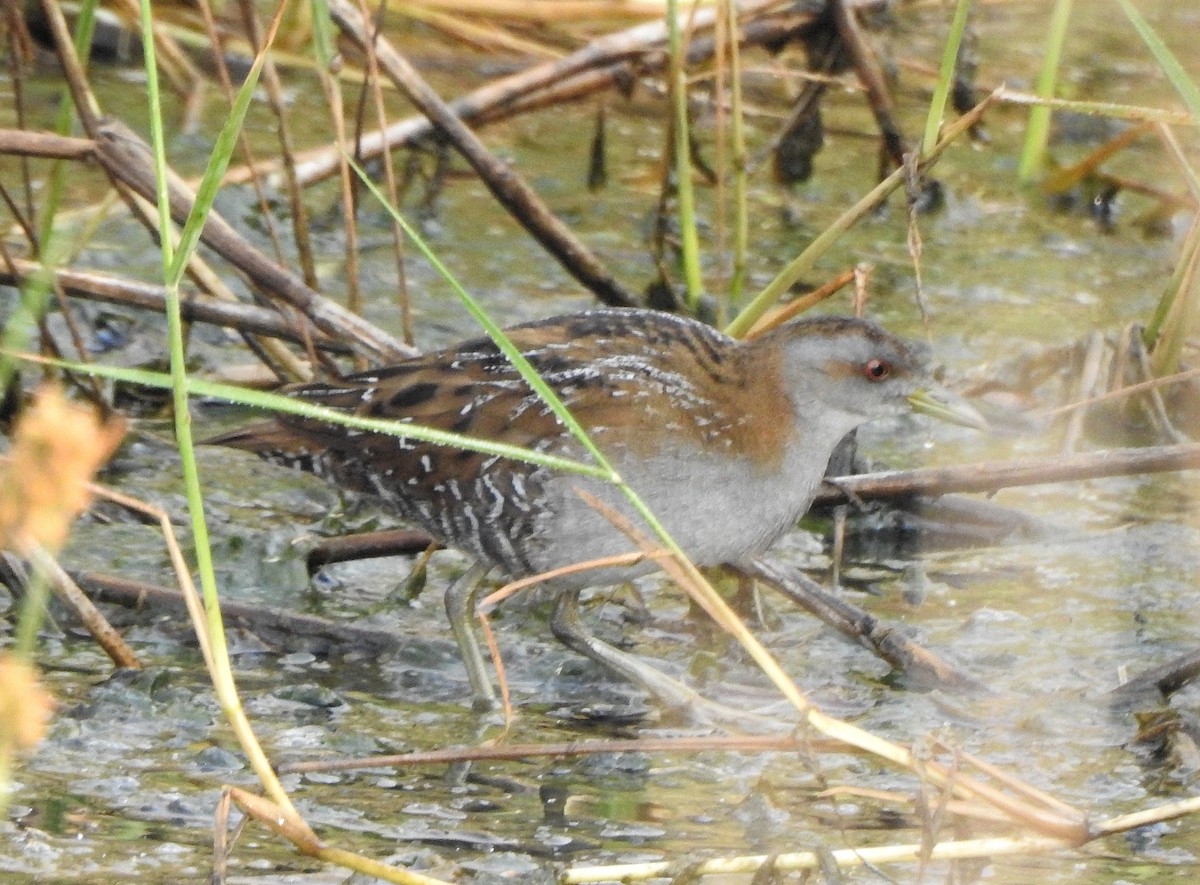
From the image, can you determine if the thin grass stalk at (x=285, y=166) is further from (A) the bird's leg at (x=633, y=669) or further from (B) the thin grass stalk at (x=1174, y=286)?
(B) the thin grass stalk at (x=1174, y=286)

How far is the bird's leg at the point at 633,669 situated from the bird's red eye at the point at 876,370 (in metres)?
0.70

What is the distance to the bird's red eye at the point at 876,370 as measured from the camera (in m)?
3.81

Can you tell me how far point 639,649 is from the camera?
388 centimetres

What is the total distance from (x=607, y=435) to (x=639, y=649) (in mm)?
524

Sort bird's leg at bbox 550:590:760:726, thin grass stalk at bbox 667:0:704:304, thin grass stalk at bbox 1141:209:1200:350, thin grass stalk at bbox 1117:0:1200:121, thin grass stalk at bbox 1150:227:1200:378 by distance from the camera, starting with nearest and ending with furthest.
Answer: thin grass stalk at bbox 1117:0:1200:121, bird's leg at bbox 550:590:760:726, thin grass stalk at bbox 1141:209:1200:350, thin grass stalk at bbox 1150:227:1200:378, thin grass stalk at bbox 667:0:704:304

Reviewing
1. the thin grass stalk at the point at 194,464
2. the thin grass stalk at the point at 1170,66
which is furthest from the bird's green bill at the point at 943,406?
the thin grass stalk at the point at 194,464

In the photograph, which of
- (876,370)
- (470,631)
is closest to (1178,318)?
(876,370)

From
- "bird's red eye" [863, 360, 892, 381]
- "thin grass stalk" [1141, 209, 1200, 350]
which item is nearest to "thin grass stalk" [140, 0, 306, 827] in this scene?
"bird's red eye" [863, 360, 892, 381]

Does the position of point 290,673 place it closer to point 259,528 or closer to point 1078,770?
point 259,528

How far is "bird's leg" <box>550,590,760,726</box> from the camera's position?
348cm

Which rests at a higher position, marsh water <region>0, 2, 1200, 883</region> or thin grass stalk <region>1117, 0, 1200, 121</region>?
thin grass stalk <region>1117, 0, 1200, 121</region>

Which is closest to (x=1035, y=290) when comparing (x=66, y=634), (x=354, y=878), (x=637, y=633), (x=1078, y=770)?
(x=637, y=633)

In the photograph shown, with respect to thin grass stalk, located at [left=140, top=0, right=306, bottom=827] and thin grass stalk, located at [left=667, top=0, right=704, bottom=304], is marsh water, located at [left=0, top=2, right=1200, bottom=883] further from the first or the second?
thin grass stalk, located at [left=140, top=0, right=306, bottom=827]

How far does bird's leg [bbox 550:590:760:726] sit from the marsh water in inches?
1.6
